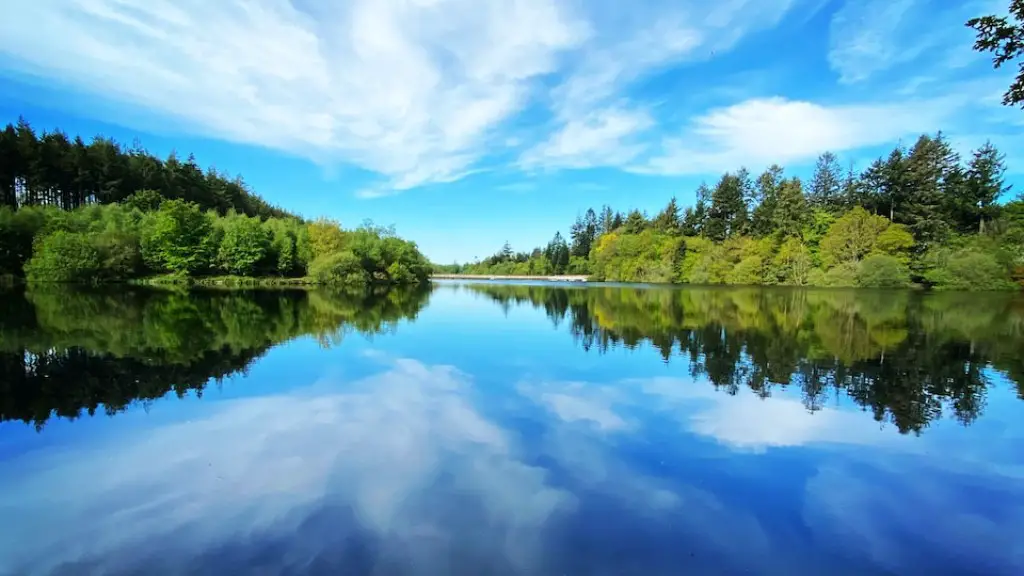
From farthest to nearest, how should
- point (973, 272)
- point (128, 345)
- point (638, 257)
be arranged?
1. point (638, 257)
2. point (973, 272)
3. point (128, 345)

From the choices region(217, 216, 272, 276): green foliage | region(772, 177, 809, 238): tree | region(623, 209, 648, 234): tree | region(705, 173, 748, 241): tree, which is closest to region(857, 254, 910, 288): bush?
region(772, 177, 809, 238): tree

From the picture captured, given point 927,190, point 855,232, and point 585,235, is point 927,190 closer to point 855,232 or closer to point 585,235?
point 855,232

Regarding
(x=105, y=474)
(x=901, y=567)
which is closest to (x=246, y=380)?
(x=105, y=474)

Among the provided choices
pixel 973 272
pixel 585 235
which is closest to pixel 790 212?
pixel 973 272

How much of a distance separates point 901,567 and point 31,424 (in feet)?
38.0

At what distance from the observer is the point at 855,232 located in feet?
182

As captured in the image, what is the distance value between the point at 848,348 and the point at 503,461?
14.3 meters

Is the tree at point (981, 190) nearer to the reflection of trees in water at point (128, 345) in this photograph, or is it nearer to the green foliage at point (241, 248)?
the reflection of trees in water at point (128, 345)

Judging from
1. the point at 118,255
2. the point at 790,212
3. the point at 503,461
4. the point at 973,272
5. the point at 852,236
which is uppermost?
the point at 790,212

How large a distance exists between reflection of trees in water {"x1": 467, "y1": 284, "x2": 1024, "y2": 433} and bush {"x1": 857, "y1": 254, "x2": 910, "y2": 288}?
87.5 feet

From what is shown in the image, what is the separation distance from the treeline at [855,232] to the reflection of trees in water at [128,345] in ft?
178

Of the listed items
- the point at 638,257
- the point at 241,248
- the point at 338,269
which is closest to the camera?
the point at 338,269

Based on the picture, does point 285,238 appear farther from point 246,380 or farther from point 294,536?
point 294,536

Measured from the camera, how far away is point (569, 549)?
4.41 m
